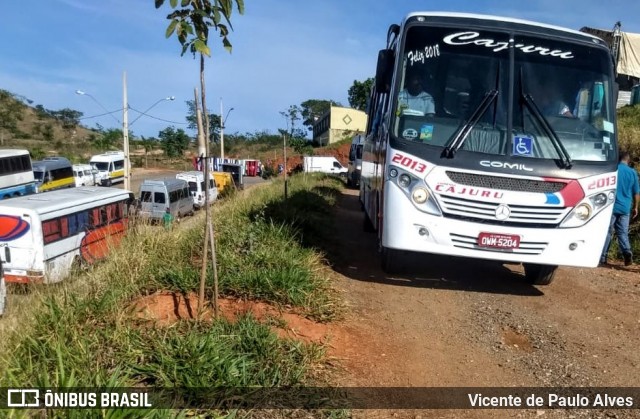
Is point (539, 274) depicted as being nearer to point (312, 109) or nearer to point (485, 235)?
point (485, 235)

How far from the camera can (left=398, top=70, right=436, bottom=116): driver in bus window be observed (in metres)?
5.88

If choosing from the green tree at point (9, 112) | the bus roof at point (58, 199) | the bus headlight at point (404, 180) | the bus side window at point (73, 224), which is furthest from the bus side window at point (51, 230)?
the green tree at point (9, 112)

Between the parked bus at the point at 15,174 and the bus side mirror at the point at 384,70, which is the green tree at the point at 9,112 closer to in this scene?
the parked bus at the point at 15,174

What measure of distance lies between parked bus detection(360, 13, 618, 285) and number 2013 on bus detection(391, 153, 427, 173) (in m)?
0.01

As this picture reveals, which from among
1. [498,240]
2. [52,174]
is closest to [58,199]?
[498,240]

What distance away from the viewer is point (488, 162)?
5.58m

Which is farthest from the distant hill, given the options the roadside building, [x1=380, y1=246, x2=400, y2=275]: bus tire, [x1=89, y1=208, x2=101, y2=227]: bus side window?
[x1=380, y1=246, x2=400, y2=275]: bus tire

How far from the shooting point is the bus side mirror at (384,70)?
6273 mm

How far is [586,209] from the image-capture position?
5727 mm

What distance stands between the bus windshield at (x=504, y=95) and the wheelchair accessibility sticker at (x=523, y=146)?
0.04 feet

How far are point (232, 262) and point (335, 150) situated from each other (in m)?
53.1

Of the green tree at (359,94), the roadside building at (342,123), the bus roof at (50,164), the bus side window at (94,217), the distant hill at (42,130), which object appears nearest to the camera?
the bus side window at (94,217)

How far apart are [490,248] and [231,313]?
9.50 ft

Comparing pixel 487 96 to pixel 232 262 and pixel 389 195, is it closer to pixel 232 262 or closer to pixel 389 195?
pixel 389 195
